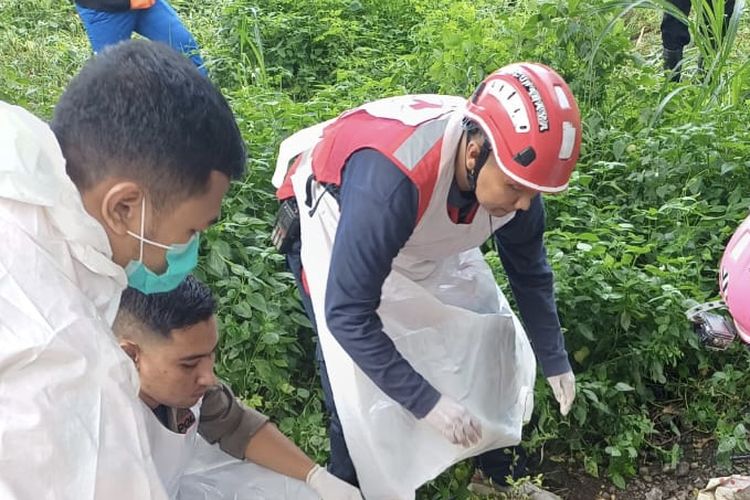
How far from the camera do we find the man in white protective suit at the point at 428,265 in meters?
1.77

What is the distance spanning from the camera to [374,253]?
1.76 m

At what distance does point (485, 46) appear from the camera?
3.68 m

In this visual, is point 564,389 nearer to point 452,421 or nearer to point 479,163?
point 452,421

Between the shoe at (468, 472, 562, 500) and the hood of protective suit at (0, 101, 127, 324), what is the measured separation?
5.13 ft

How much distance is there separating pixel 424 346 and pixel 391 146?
1.96 ft

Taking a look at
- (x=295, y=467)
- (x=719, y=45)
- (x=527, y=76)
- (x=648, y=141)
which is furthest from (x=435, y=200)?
(x=719, y=45)

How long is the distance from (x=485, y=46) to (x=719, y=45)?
1026 mm

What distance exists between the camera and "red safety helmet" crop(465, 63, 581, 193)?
1725 millimetres

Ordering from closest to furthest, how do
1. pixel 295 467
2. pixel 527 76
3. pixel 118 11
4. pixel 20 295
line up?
pixel 20 295 < pixel 527 76 < pixel 295 467 < pixel 118 11

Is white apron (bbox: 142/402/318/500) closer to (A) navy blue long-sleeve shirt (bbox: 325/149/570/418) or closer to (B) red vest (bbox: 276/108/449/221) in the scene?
(A) navy blue long-sleeve shirt (bbox: 325/149/570/418)

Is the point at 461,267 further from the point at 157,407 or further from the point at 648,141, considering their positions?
the point at 648,141

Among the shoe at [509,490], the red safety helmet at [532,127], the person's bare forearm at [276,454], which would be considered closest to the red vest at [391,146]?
the red safety helmet at [532,127]

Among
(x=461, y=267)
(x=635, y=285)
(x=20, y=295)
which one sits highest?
(x=20, y=295)

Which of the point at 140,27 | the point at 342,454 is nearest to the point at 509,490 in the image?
the point at 342,454
